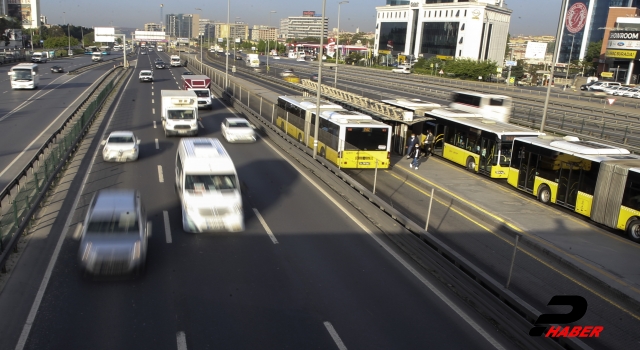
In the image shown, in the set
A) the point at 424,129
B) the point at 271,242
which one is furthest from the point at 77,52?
the point at 271,242

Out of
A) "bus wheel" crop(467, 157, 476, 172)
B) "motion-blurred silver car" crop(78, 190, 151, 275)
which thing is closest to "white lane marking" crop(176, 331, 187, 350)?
"motion-blurred silver car" crop(78, 190, 151, 275)

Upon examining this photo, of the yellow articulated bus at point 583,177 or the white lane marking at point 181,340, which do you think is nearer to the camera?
the white lane marking at point 181,340

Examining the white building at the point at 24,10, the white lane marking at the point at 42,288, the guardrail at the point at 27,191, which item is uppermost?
the white building at the point at 24,10

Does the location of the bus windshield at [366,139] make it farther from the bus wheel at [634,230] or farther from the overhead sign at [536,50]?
the overhead sign at [536,50]

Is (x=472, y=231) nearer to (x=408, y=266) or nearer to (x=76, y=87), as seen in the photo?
(x=408, y=266)

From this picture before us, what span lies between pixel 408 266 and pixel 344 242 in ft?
7.23

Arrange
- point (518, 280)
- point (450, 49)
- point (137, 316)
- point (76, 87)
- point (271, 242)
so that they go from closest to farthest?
point (137, 316), point (518, 280), point (271, 242), point (76, 87), point (450, 49)

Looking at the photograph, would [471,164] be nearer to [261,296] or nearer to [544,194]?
[544,194]

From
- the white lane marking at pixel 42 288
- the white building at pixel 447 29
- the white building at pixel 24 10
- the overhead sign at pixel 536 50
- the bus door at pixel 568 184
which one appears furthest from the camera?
the white building at pixel 24 10

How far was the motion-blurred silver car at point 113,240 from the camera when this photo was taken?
36.9ft

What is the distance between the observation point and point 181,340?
9242mm

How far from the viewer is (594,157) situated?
18.1m

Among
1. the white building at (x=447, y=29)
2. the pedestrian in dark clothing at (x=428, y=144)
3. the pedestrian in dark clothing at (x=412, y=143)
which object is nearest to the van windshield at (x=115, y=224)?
the pedestrian in dark clothing at (x=412, y=143)

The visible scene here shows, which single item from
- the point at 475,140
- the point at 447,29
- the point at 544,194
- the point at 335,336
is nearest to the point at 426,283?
the point at 335,336
